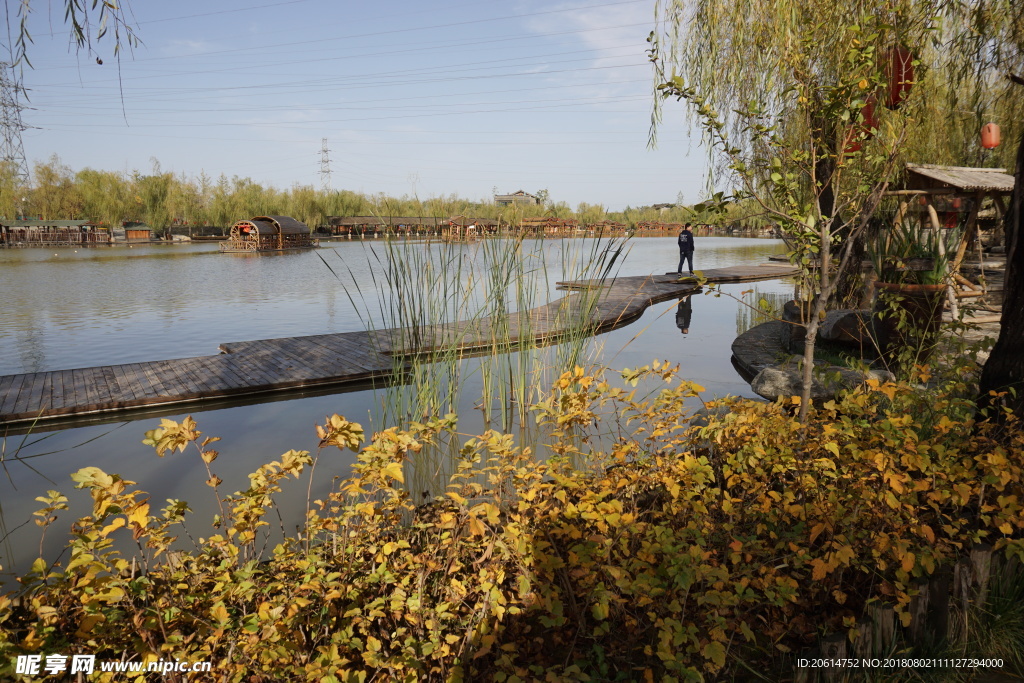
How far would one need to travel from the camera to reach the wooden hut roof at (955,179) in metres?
7.08

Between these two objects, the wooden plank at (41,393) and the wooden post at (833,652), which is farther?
the wooden plank at (41,393)

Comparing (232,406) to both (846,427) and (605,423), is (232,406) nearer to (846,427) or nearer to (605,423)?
(605,423)

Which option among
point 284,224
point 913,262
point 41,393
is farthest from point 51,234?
point 913,262

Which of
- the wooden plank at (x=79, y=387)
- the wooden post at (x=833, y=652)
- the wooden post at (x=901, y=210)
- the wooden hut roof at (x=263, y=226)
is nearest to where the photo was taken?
the wooden post at (x=833, y=652)

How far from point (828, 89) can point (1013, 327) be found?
3.69 feet

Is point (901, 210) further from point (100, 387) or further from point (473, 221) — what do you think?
point (100, 387)

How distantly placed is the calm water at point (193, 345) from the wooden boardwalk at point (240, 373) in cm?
24

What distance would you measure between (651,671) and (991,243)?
64.3ft

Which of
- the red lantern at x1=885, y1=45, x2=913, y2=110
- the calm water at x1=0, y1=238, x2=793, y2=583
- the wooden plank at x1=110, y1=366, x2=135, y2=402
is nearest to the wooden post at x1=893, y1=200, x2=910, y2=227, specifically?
the calm water at x1=0, y1=238, x2=793, y2=583

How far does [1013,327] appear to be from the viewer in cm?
244

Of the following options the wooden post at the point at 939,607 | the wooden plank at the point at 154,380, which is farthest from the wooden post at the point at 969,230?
the wooden plank at the point at 154,380

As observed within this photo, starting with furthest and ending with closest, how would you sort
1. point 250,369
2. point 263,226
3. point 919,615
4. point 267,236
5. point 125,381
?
point 263,226, point 267,236, point 250,369, point 125,381, point 919,615

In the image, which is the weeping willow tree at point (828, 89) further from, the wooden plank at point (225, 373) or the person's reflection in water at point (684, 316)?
the wooden plank at point (225, 373)

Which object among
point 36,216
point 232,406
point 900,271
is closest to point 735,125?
point 900,271
